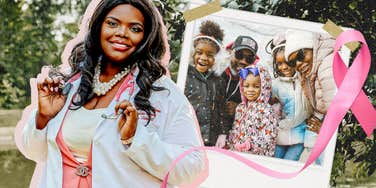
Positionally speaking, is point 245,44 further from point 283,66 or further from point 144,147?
point 144,147

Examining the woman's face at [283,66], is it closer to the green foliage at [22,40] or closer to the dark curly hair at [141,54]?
the dark curly hair at [141,54]

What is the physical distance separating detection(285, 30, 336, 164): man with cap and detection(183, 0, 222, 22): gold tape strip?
12 cm

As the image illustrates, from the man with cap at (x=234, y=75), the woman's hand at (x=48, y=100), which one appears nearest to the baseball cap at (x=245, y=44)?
the man with cap at (x=234, y=75)

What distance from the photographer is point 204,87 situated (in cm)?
88

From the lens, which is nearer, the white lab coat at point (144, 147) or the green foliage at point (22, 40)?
the white lab coat at point (144, 147)

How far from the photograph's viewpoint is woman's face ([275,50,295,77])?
0.87 m

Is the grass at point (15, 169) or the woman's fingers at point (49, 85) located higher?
the woman's fingers at point (49, 85)

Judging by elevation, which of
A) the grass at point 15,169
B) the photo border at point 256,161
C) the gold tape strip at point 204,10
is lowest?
the grass at point 15,169

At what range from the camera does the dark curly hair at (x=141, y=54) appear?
0.82 m

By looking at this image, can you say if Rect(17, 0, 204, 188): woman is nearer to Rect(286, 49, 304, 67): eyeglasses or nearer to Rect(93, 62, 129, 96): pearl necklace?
Rect(93, 62, 129, 96): pearl necklace

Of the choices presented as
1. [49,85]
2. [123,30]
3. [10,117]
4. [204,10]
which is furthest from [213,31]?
[10,117]

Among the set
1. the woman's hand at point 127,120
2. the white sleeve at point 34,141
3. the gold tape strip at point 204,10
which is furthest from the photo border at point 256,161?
the white sleeve at point 34,141

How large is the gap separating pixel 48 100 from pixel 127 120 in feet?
0.44

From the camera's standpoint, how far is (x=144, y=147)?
79 cm
